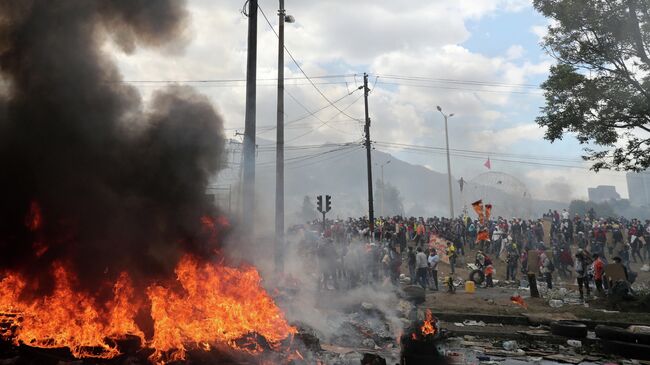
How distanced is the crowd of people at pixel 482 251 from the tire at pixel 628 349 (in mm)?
5840

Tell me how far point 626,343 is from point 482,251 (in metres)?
13.9

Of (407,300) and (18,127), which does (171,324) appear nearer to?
(18,127)

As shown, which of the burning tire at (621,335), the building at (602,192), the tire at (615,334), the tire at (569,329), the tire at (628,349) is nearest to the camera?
the tire at (628,349)

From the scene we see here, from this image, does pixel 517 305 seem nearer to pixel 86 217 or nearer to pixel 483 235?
pixel 483 235

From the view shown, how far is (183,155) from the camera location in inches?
385

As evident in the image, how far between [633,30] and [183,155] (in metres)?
13.5

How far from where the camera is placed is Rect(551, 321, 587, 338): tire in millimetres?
10961

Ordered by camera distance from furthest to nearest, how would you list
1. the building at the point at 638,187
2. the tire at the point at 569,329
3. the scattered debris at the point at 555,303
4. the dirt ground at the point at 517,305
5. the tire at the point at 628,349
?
the building at the point at 638,187 → the scattered debris at the point at 555,303 → the dirt ground at the point at 517,305 → the tire at the point at 569,329 → the tire at the point at 628,349

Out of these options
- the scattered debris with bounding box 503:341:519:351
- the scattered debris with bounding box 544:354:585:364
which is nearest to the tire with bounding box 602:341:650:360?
the scattered debris with bounding box 544:354:585:364

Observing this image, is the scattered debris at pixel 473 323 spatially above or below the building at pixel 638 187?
below

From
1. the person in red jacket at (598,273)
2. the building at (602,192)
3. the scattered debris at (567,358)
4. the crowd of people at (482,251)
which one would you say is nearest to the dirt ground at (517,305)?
the person in red jacket at (598,273)

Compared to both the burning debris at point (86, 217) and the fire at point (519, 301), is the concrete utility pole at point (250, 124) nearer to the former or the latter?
the burning debris at point (86, 217)

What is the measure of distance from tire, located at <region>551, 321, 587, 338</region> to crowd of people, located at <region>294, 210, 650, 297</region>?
4.84 m

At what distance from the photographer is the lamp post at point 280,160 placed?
14664mm
